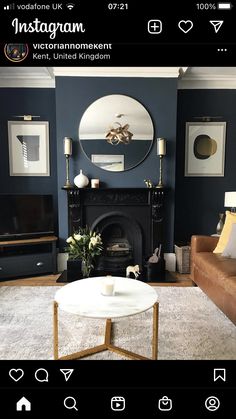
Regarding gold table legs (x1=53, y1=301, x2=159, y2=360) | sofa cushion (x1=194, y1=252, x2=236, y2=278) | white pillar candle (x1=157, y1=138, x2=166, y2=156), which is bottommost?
gold table legs (x1=53, y1=301, x2=159, y2=360)

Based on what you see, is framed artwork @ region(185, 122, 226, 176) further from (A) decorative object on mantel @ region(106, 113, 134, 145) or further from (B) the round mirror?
(A) decorative object on mantel @ region(106, 113, 134, 145)

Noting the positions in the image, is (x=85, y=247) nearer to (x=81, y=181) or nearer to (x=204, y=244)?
(x=81, y=181)

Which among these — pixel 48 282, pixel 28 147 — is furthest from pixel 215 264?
pixel 28 147

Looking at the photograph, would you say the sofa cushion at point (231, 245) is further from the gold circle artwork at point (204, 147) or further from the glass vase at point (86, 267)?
the gold circle artwork at point (204, 147)

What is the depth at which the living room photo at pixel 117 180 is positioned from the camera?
2850 mm

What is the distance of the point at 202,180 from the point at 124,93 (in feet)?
5.15

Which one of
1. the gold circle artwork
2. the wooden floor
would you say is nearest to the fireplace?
the wooden floor

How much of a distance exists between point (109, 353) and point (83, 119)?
2.63m
